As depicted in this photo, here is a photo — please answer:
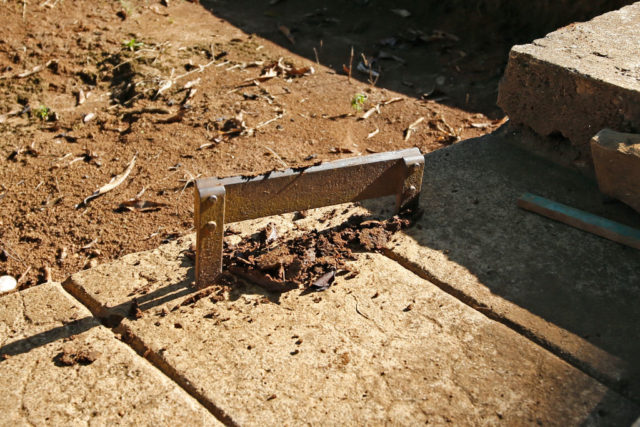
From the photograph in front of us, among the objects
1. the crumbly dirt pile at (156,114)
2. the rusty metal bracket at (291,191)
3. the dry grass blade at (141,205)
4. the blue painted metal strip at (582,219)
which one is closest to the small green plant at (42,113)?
the crumbly dirt pile at (156,114)

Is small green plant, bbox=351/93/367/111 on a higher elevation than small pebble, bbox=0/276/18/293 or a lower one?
higher

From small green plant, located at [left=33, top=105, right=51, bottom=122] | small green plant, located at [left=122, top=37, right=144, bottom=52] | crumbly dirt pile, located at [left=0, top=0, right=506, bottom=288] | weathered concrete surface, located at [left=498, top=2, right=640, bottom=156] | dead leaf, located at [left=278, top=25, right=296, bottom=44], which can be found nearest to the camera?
weathered concrete surface, located at [left=498, top=2, right=640, bottom=156]

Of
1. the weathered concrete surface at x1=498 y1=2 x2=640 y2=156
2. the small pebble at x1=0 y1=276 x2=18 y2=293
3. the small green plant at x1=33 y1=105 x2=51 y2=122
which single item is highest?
the weathered concrete surface at x1=498 y1=2 x2=640 y2=156

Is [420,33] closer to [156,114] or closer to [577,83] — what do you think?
[156,114]

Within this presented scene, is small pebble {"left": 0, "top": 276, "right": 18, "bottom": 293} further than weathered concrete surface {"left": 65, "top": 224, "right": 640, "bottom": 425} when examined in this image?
Yes

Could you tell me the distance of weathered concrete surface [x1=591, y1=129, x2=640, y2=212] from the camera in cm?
309

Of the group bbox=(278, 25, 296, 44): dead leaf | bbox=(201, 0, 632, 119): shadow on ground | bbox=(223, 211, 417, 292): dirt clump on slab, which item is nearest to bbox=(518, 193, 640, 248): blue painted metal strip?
bbox=(223, 211, 417, 292): dirt clump on slab

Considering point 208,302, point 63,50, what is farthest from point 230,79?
point 208,302

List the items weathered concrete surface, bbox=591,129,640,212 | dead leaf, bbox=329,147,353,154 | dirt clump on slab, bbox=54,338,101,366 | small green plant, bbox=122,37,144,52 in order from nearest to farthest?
dirt clump on slab, bbox=54,338,101,366
weathered concrete surface, bbox=591,129,640,212
dead leaf, bbox=329,147,353,154
small green plant, bbox=122,37,144,52

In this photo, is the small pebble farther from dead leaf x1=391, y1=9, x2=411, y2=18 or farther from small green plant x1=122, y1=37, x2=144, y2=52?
dead leaf x1=391, y1=9, x2=411, y2=18

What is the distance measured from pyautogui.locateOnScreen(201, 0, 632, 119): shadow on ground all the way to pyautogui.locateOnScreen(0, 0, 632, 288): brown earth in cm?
2

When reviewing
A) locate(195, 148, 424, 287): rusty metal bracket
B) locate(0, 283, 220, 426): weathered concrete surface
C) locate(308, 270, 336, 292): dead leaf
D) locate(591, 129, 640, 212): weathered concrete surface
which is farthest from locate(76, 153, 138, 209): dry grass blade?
locate(591, 129, 640, 212): weathered concrete surface

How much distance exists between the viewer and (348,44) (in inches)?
235

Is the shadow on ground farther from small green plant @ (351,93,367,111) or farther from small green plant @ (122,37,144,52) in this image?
small green plant @ (122,37,144,52)
